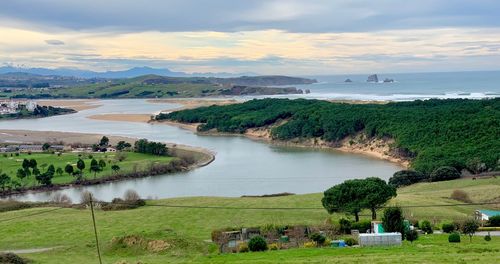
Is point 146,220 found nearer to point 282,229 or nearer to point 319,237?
point 282,229

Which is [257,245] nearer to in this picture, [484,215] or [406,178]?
[484,215]

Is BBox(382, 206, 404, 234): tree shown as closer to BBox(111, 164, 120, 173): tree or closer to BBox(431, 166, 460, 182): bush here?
BBox(431, 166, 460, 182): bush

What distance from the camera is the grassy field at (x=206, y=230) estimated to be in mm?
16188

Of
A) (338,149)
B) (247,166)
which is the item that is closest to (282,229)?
(247,166)

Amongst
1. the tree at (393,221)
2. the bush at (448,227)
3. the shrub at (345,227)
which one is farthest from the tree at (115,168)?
the bush at (448,227)

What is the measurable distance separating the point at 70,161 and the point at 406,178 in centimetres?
2787

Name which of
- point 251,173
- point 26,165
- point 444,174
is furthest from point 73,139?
point 444,174

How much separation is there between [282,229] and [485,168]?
957 inches

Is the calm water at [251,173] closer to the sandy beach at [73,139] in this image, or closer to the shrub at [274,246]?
the sandy beach at [73,139]

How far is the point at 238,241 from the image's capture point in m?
20.0

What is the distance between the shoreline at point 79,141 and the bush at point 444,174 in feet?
66.6

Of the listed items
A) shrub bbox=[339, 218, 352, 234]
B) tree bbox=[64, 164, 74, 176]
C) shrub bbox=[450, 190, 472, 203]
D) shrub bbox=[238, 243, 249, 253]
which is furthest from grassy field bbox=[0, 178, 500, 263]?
tree bbox=[64, 164, 74, 176]

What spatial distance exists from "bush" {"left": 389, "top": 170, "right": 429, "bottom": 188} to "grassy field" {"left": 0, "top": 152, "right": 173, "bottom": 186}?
795 inches

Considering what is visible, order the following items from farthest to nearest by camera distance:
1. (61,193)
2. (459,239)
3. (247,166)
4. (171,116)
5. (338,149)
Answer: (171,116)
(338,149)
(247,166)
(61,193)
(459,239)
